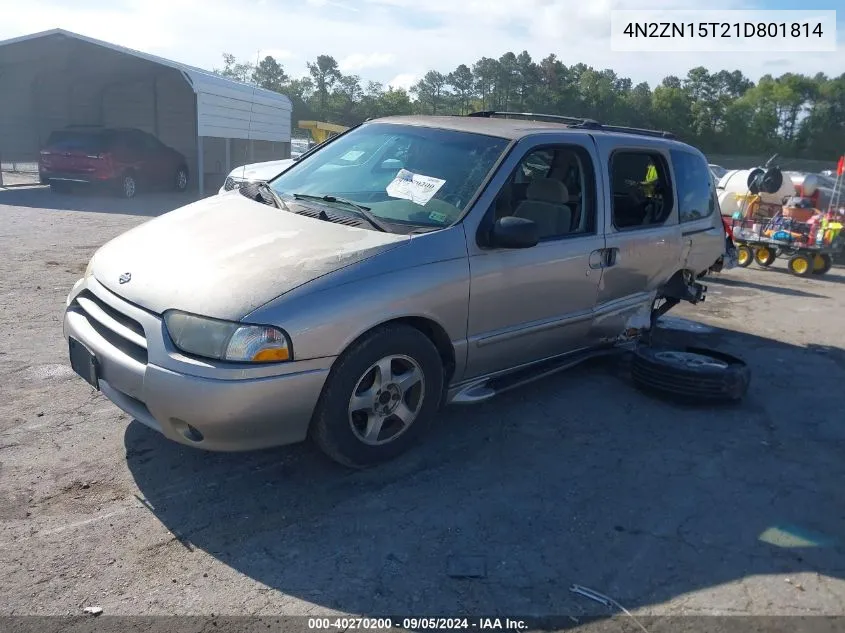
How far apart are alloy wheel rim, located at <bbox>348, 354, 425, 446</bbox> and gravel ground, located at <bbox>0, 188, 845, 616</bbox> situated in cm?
21

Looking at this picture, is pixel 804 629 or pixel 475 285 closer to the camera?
pixel 804 629

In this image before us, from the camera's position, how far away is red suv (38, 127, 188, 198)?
51.9ft

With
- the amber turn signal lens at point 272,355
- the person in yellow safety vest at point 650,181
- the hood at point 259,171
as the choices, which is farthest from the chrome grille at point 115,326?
the hood at point 259,171

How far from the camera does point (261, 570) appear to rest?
9.32 feet

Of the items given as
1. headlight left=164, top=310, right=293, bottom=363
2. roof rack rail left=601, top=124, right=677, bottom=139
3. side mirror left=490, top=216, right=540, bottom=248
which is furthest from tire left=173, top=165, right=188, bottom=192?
headlight left=164, top=310, right=293, bottom=363

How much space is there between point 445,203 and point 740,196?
38.7ft

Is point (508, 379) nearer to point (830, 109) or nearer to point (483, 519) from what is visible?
point (483, 519)

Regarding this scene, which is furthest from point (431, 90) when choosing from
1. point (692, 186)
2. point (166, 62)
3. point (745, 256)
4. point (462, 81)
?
point (692, 186)

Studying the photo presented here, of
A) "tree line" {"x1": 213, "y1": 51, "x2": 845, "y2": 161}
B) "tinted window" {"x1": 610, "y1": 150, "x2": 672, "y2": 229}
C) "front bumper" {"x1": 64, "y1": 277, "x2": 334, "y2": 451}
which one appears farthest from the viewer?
"tree line" {"x1": 213, "y1": 51, "x2": 845, "y2": 161}

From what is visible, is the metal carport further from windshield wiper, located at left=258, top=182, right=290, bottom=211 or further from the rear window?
windshield wiper, located at left=258, top=182, right=290, bottom=211

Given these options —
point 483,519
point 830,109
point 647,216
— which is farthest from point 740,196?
point 830,109

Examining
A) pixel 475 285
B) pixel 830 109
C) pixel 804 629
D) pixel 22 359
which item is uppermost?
pixel 830 109

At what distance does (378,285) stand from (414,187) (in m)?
0.96

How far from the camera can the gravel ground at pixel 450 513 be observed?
109 inches
